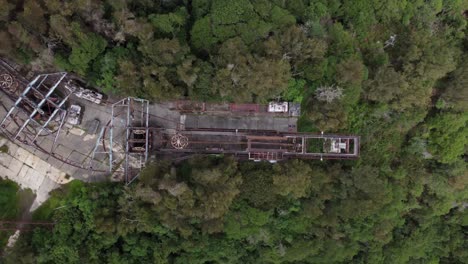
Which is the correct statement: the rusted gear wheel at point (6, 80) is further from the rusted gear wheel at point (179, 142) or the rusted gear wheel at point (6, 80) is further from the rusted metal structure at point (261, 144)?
the rusted gear wheel at point (179, 142)

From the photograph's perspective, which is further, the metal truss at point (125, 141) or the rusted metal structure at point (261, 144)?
the rusted metal structure at point (261, 144)

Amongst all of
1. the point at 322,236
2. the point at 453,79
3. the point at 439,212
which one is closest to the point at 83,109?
the point at 322,236

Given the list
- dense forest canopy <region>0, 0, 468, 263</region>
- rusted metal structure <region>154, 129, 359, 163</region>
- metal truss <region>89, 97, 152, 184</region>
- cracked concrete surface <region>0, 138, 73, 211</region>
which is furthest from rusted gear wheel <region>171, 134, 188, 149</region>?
cracked concrete surface <region>0, 138, 73, 211</region>

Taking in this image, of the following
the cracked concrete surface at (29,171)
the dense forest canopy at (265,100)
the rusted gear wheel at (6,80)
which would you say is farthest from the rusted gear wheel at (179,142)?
Result: the rusted gear wheel at (6,80)

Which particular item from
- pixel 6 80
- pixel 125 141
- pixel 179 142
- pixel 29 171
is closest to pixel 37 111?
pixel 6 80

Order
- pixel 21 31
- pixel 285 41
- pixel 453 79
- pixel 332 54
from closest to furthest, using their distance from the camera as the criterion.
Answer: pixel 21 31 < pixel 285 41 < pixel 332 54 < pixel 453 79

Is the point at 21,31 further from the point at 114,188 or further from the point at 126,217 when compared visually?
the point at 126,217
